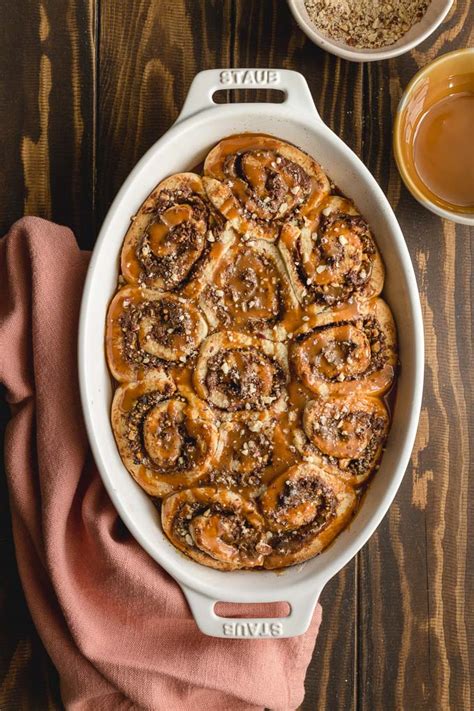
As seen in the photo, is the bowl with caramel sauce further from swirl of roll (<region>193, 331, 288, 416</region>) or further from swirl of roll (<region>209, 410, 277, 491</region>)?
swirl of roll (<region>209, 410, 277, 491</region>)

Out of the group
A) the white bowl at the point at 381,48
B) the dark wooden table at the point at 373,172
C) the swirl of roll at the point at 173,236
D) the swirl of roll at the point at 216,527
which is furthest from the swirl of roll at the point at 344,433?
the white bowl at the point at 381,48

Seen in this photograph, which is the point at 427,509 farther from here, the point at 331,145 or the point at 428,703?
the point at 331,145

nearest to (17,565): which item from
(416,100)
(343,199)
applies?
(343,199)

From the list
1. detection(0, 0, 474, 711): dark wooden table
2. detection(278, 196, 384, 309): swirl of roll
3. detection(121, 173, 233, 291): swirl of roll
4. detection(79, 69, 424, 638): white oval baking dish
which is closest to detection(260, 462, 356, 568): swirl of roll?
detection(79, 69, 424, 638): white oval baking dish

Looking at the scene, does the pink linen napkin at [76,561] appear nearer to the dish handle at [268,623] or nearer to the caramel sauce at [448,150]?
the dish handle at [268,623]

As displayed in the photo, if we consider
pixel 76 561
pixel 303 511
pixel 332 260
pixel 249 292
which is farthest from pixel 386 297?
pixel 76 561

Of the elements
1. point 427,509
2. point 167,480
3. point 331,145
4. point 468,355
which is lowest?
point 427,509
